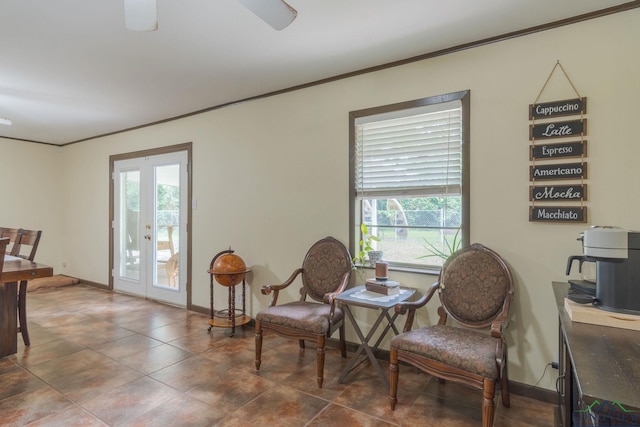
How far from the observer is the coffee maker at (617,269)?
1504 mm

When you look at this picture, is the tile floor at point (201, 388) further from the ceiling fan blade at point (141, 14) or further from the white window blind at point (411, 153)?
the ceiling fan blade at point (141, 14)

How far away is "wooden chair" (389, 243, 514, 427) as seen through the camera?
187 centimetres

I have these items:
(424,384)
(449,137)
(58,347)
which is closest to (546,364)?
(424,384)

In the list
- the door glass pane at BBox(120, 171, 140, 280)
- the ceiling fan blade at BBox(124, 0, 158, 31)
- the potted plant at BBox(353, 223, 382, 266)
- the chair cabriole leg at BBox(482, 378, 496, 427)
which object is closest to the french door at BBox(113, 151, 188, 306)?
the door glass pane at BBox(120, 171, 140, 280)

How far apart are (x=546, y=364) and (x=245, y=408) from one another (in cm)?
204

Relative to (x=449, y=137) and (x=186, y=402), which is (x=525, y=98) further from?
(x=186, y=402)

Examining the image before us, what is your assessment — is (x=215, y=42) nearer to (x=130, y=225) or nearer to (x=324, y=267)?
(x=324, y=267)

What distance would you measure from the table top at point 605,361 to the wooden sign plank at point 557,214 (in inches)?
35.8

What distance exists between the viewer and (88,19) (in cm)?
223

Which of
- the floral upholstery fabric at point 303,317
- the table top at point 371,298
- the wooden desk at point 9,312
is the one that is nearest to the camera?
the table top at point 371,298

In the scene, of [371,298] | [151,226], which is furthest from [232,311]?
[151,226]

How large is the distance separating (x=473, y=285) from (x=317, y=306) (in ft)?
4.06

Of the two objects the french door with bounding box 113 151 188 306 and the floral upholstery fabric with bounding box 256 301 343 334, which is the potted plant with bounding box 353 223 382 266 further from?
the french door with bounding box 113 151 188 306

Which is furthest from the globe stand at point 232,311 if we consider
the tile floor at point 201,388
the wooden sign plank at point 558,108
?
the wooden sign plank at point 558,108
